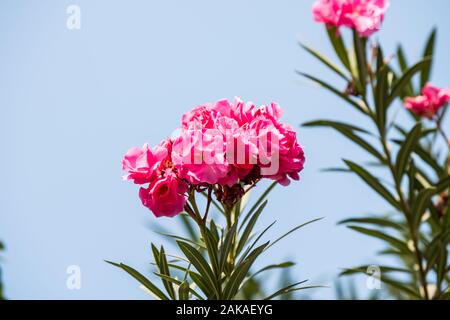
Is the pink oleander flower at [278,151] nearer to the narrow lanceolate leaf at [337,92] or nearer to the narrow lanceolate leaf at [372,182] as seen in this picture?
the narrow lanceolate leaf at [372,182]

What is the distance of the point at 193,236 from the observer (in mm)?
1806

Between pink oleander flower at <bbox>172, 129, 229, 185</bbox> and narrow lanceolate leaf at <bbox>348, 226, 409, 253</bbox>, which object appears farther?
narrow lanceolate leaf at <bbox>348, 226, 409, 253</bbox>

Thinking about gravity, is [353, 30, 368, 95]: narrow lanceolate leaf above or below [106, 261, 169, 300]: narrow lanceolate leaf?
above

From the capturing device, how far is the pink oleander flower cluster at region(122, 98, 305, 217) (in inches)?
39.4

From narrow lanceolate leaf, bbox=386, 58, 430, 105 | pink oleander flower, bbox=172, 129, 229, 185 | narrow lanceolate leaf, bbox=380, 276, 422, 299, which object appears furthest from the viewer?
narrow lanceolate leaf, bbox=386, 58, 430, 105

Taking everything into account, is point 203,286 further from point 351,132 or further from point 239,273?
point 351,132

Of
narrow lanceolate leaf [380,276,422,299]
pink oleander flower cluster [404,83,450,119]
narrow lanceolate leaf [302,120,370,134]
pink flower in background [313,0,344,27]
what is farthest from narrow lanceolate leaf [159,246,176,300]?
pink oleander flower cluster [404,83,450,119]

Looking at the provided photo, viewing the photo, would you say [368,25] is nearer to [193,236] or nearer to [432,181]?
[432,181]

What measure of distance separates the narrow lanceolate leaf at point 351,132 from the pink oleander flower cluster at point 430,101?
1.05 feet

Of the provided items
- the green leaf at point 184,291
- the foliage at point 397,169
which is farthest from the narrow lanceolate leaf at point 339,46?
the green leaf at point 184,291

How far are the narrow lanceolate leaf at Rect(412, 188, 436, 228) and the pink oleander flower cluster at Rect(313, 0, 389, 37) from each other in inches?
19.1

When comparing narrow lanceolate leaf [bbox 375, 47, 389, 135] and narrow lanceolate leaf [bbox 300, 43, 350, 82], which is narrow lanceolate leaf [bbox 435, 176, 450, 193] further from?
narrow lanceolate leaf [bbox 300, 43, 350, 82]
